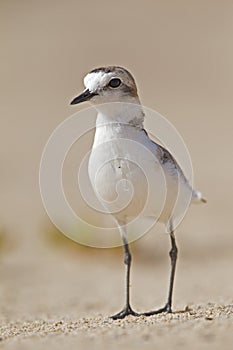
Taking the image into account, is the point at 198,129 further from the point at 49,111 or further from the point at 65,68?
the point at 65,68

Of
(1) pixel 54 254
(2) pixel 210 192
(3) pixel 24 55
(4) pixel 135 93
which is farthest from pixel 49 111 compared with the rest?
(4) pixel 135 93

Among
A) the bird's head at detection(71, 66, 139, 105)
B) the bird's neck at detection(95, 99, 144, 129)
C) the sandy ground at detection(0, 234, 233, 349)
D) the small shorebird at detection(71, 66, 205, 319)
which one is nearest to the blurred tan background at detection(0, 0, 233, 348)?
the sandy ground at detection(0, 234, 233, 349)

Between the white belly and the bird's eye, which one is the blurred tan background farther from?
the bird's eye

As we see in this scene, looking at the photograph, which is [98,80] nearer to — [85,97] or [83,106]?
[85,97]

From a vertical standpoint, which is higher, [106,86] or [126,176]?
[106,86]

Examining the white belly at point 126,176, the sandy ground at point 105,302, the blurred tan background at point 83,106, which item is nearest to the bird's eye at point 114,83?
the white belly at point 126,176

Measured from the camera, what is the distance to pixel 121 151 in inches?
152

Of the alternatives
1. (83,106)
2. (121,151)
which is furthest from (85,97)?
(83,106)

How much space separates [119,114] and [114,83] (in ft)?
0.48

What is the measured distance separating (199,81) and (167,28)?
13.7ft

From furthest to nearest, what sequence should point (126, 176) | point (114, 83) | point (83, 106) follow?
point (83, 106), point (114, 83), point (126, 176)

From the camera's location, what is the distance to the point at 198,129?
1312 cm

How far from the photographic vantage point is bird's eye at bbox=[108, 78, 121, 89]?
3904 millimetres

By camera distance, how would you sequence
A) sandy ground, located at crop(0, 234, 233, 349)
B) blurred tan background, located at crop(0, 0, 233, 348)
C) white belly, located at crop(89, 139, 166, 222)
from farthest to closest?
blurred tan background, located at crop(0, 0, 233, 348), white belly, located at crop(89, 139, 166, 222), sandy ground, located at crop(0, 234, 233, 349)
